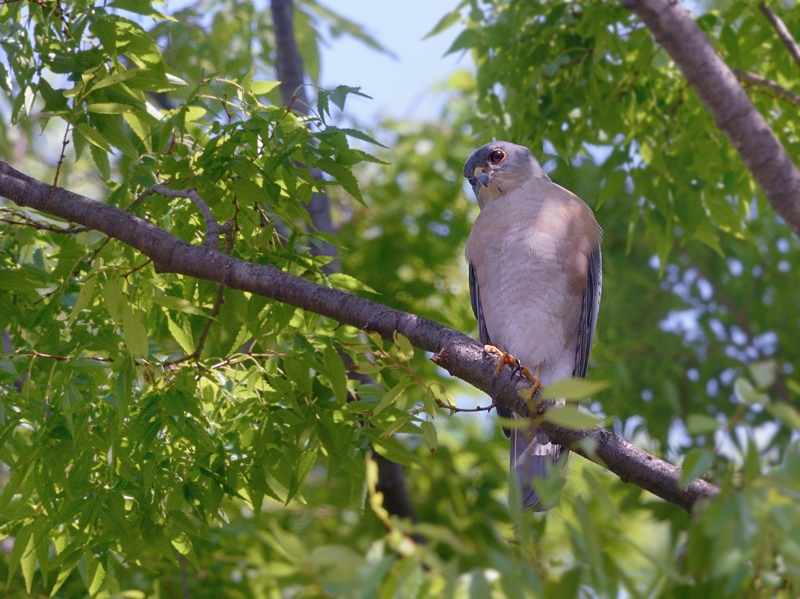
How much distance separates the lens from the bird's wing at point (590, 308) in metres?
3.65

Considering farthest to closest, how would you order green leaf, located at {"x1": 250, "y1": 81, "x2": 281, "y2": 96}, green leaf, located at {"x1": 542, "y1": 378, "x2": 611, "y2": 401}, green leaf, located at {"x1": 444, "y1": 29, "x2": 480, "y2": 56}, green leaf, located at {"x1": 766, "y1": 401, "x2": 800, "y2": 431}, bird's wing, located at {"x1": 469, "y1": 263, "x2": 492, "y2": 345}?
green leaf, located at {"x1": 444, "y1": 29, "x2": 480, "y2": 56} → bird's wing, located at {"x1": 469, "y1": 263, "x2": 492, "y2": 345} → green leaf, located at {"x1": 250, "y1": 81, "x2": 281, "y2": 96} → green leaf, located at {"x1": 542, "y1": 378, "x2": 611, "y2": 401} → green leaf, located at {"x1": 766, "y1": 401, "x2": 800, "y2": 431}

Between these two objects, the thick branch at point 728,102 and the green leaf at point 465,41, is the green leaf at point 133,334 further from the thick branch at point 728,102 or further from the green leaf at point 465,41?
the green leaf at point 465,41

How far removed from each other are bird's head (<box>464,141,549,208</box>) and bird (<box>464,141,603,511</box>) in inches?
4.8

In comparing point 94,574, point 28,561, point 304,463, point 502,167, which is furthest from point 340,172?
point 502,167

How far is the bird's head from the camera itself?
4047 mm

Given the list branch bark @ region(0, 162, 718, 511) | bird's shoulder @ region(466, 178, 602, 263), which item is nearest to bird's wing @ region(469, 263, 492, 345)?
bird's shoulder @ region(466, 178, 602, 263)

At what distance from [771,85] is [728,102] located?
2.11 ft

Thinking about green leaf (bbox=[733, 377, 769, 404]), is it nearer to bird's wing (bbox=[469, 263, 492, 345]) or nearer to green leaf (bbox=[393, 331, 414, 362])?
green leaf (bbox=[393, 331, 414, 362])

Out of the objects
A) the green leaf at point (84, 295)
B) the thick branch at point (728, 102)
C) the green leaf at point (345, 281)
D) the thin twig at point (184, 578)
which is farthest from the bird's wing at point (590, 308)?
the green leaf at point (84, 295)

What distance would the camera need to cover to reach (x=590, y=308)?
367 cm

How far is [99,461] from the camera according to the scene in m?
2.45

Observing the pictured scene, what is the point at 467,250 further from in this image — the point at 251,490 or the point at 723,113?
the point at 251,490

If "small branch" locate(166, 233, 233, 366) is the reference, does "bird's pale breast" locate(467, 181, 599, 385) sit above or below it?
above

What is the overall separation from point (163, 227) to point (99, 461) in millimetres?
766
